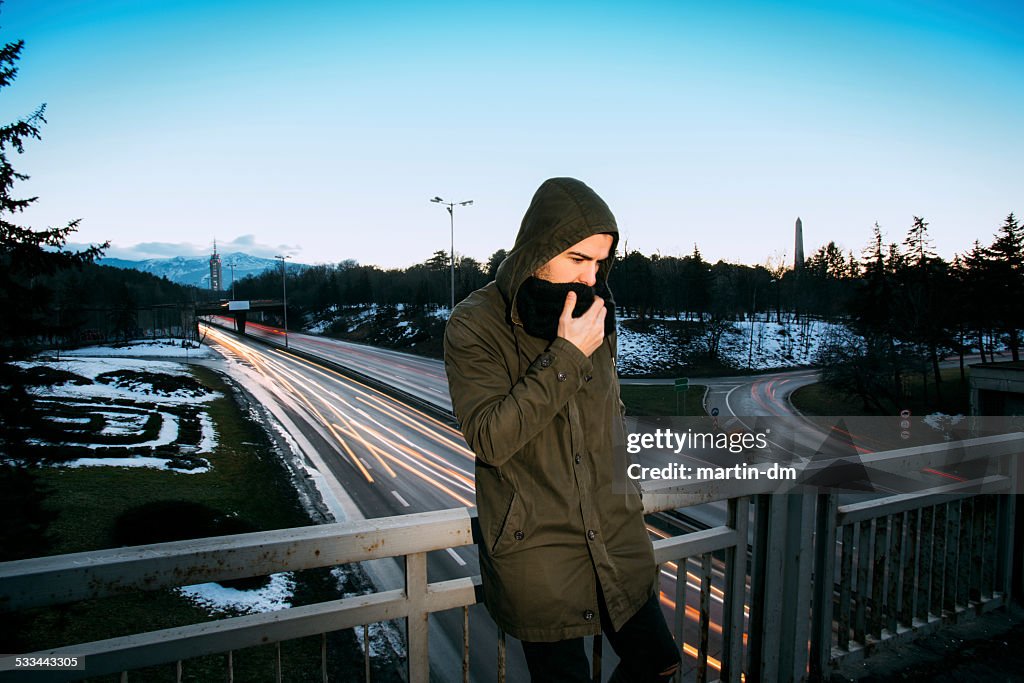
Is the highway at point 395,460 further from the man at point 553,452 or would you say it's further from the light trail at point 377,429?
the man at point 553,452

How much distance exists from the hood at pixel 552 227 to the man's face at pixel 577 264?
5 centimetres

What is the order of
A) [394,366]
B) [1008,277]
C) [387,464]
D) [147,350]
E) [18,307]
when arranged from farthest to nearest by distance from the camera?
[147,350] → [394,366] → [1008,277] → [387,464] → [18,307]

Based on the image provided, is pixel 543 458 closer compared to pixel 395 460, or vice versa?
pixel 543 458

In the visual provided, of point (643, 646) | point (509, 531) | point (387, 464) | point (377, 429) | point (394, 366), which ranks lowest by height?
point (387, 464)

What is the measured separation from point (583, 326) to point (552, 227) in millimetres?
360

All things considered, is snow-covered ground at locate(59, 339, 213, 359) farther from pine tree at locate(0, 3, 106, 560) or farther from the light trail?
pine tree at locate(0, 3, 106, 560)

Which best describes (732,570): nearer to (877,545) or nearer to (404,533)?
(877,545)

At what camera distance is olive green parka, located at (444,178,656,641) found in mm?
1547

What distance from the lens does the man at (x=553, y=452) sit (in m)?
1.56

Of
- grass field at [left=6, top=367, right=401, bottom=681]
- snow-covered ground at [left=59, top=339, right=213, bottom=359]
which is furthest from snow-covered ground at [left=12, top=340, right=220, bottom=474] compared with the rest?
snow-covered ground at [left=59, top=339, right=213, bottom=359]

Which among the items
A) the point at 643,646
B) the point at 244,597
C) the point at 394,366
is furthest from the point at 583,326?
the point at 394,366

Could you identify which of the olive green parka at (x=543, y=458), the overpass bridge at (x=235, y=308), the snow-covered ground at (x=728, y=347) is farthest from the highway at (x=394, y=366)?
the olive green parka at (x=543, y=458)

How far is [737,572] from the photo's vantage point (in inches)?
104

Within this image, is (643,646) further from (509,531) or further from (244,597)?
(244,597)
